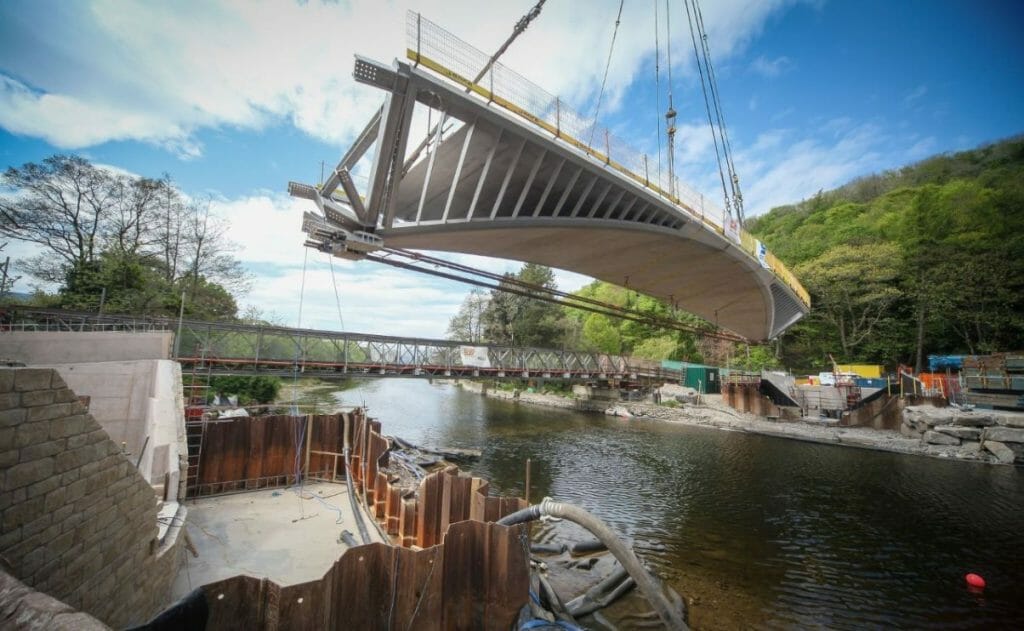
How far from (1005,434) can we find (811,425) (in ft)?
28.4

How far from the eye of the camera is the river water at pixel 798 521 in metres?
7.76

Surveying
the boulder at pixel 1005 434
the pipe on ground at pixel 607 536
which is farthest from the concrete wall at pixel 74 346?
the boulder at pixel 1005 434

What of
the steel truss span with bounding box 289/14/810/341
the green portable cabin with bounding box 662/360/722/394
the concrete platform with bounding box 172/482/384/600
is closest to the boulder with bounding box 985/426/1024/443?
the steel truss span with bounding box 289/14/810/341

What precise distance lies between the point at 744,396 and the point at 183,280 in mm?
43092

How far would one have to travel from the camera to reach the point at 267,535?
304 inches

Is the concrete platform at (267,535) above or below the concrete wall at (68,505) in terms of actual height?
below

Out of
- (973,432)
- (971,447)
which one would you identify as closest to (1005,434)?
(973,432)

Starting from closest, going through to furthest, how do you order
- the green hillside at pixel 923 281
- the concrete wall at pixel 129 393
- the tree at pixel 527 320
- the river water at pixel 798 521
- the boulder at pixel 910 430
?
the river water at pixel 798 521, the concrete wall at pixel 129 393, the boulder at pixel 910 430, the green hillside at pixel 923 281, the tree at pixel 527 320

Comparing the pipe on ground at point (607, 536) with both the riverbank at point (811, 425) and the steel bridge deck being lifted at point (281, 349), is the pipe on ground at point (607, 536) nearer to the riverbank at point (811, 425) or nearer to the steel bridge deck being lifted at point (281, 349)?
the steel bridge deck being lifted at point (281, 349)

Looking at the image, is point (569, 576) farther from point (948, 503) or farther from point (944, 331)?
point (944, 331)

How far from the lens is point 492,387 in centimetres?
5862

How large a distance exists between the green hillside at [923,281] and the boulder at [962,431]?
16615mm

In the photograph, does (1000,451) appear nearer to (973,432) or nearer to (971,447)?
(971,447)

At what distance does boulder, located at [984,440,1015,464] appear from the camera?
739 inches
